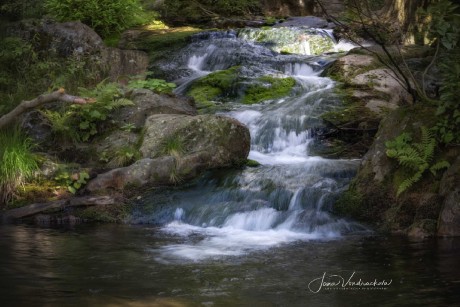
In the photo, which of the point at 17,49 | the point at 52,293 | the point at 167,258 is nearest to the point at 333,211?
the point at 167,258

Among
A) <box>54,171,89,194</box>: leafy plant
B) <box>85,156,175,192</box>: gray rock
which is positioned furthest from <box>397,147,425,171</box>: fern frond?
<box>54,171,89,194</box>: leafy plant

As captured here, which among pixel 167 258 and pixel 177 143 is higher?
pixel 177 143

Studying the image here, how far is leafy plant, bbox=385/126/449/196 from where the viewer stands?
25.8ft

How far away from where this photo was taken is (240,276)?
221 inches

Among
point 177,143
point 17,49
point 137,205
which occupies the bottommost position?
point 137,205

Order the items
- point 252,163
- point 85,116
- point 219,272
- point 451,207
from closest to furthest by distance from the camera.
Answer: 1. point 219,272
2. point 451,207
3. point 252,163
4. point 85,116

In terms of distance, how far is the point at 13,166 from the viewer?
9469 millimetres

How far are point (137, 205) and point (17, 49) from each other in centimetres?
697

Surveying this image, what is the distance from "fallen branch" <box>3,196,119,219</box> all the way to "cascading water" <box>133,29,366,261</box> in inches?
27.5

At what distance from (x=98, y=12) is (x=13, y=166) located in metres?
9.05

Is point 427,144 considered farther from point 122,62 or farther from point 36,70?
point 122,62

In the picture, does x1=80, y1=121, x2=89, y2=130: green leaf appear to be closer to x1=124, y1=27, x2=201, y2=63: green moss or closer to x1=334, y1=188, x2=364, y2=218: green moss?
x1=334, y1=188, x2=364, y2=218: green moss

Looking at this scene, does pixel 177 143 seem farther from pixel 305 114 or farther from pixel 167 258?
pixel 167 258

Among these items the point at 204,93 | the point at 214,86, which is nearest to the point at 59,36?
the point at 204,93
